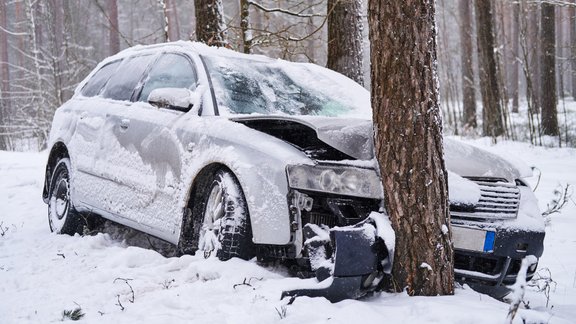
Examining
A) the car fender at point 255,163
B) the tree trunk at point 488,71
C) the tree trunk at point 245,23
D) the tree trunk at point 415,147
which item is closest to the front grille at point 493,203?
the tree trunk at point 415,147

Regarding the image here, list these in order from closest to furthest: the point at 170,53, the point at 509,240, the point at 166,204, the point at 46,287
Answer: the point at 509,240
the point at 46,287
the point at 166,204
the point at 170,53

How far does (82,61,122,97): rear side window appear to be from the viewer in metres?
5.77

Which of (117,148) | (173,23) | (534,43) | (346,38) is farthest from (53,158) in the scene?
(173,23)

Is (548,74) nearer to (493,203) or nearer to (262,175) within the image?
(493,203)

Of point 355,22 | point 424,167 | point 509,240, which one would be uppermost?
point 355,22

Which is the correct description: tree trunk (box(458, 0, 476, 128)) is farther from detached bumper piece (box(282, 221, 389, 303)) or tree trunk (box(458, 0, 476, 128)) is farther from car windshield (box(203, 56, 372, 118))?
detached bumper piece (box(282, 221, 389, 303))

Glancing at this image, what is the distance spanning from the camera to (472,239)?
3.15 meters

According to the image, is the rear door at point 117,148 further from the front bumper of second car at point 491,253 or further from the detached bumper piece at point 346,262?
the front bumper of second car at point 491,253

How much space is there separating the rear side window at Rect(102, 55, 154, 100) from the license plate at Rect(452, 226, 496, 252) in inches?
128

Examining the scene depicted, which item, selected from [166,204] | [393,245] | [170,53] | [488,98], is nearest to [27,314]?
[166,204]

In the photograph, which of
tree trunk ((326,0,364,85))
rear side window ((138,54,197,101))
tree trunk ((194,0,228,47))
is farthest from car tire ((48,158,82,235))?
tree trunk ((326,0,364,85))

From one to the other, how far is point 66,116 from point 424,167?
4283mm

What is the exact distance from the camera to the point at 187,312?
2799 mm

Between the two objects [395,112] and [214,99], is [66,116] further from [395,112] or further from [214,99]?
[395,112]
